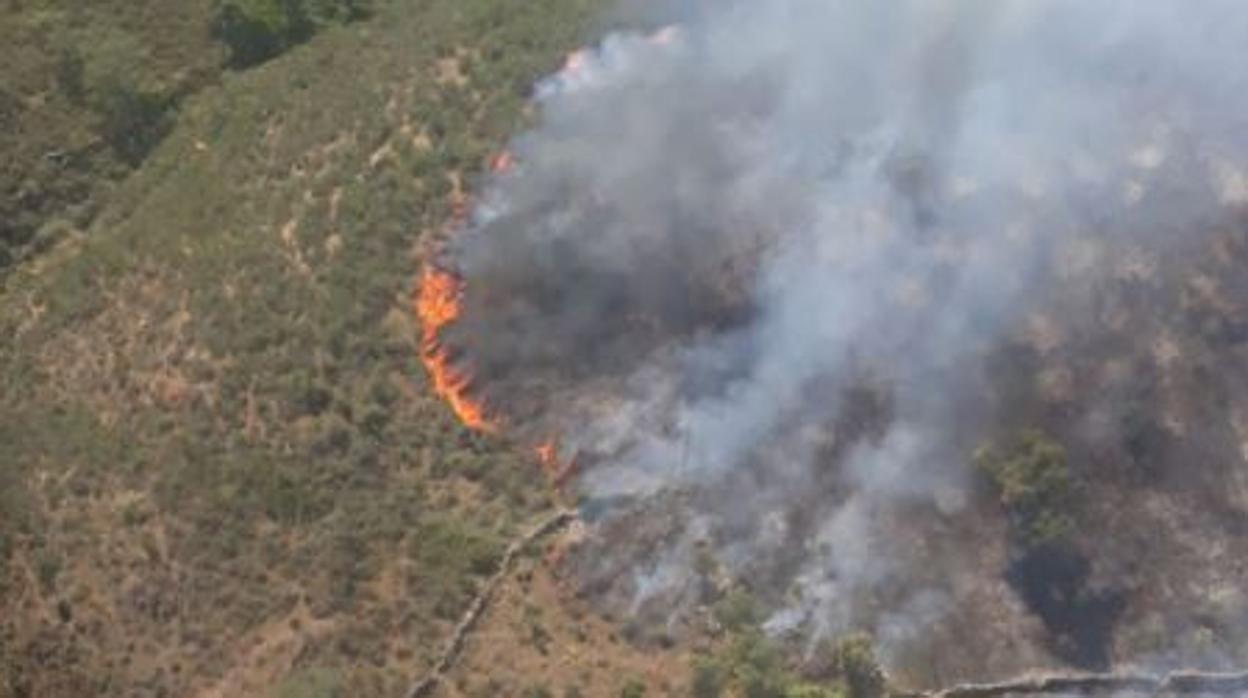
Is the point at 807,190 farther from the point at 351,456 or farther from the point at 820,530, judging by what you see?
the point at 351,456

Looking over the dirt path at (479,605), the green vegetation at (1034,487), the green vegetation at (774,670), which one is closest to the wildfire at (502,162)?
the dirt path at (479,605)

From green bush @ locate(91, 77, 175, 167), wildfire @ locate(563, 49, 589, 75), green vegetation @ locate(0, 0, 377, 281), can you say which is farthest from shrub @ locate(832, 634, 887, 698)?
green bush @ locate(91, 77, 175, 167)

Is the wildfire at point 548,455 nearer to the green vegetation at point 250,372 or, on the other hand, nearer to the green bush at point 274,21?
the green vegetation at point 250,372

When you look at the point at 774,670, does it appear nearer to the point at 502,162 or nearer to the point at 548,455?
the point at 548,455

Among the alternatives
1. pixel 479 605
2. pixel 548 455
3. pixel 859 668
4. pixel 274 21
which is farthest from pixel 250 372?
pixel 859 668

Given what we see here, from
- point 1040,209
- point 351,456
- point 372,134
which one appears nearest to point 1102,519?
point 1040,209

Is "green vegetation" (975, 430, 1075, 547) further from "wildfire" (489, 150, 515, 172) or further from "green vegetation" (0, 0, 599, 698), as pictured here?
"wildfire" (489, 150, 515, 172)
